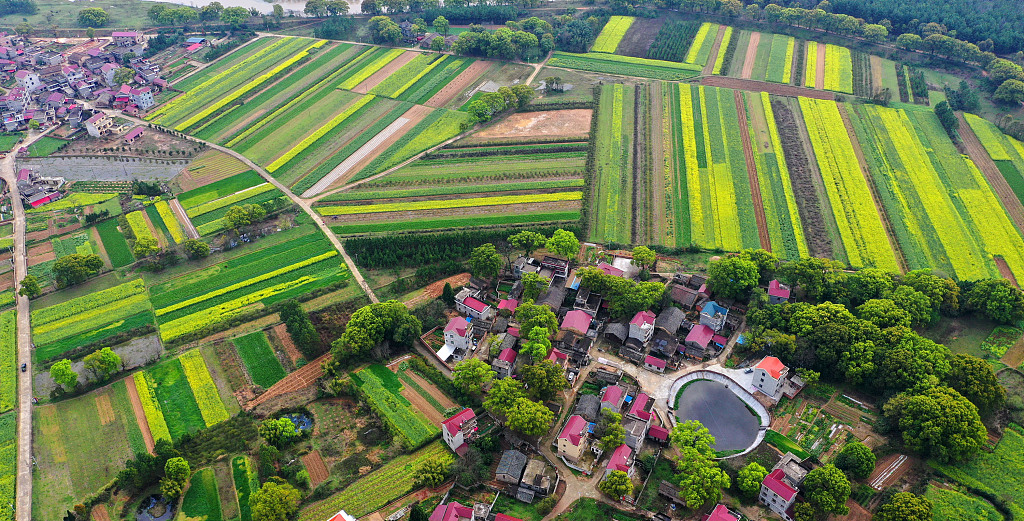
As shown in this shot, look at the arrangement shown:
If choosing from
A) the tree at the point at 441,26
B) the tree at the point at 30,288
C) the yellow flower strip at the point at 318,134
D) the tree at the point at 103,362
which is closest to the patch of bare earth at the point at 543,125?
the yellow flower strip at the point at 318,134

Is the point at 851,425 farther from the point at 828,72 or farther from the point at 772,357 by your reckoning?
the point at 828,72

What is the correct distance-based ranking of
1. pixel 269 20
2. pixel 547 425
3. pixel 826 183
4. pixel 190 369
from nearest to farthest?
pixel 547 425
pixel 190 369
pixel 826 183
pixel 269 20

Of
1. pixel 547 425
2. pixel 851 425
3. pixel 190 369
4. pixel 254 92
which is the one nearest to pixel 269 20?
pixel 254 92

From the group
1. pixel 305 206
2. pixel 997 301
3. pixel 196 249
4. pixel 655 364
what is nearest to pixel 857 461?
pixel 655 364

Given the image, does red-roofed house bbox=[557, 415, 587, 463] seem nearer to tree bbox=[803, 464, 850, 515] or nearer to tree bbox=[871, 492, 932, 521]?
tree bbox=[803, 464, 850, 515]

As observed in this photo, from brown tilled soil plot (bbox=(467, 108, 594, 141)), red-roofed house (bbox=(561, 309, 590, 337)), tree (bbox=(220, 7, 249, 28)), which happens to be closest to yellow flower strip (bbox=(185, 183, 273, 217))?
brown tilled soil plot (bbox=(467, 108, 594, 141))

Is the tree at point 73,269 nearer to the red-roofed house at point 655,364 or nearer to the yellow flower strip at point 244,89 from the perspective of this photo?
the yellow flower strip at point 244,89
